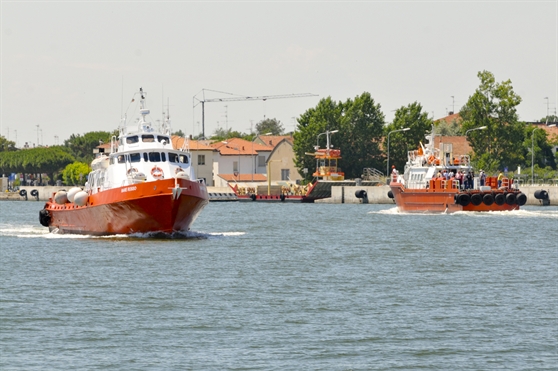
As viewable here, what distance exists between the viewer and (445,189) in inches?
2943

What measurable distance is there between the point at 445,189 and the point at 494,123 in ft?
139

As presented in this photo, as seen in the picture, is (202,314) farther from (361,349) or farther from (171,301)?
(361,349)

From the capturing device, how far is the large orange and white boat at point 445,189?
241ft

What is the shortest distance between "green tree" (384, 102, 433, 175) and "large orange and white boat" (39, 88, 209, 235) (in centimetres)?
7754

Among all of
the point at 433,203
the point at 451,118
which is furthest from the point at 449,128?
the point at 433,203

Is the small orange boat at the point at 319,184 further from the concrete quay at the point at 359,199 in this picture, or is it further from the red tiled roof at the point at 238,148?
the red tiled roof at the point at 238,148

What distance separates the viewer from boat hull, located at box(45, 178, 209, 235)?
4356cm

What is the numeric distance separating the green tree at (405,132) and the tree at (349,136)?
2.51 metres

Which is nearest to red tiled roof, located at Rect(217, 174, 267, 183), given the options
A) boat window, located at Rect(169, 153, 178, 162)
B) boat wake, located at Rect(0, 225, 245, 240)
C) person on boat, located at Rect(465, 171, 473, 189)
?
Result: person on boat, located at Rect(465, 171, 473, 189)

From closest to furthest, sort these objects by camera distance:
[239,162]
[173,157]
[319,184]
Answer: [173,157]
[319,184]
[239,162]

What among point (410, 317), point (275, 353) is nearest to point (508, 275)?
point (410, 317)

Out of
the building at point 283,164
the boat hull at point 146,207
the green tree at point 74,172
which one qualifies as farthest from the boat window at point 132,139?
the green tree at point 74,172

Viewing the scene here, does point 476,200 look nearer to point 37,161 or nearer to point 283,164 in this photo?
point 283,164

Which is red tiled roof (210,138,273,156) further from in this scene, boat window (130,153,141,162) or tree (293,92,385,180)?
boat window (130,153,141,162)
